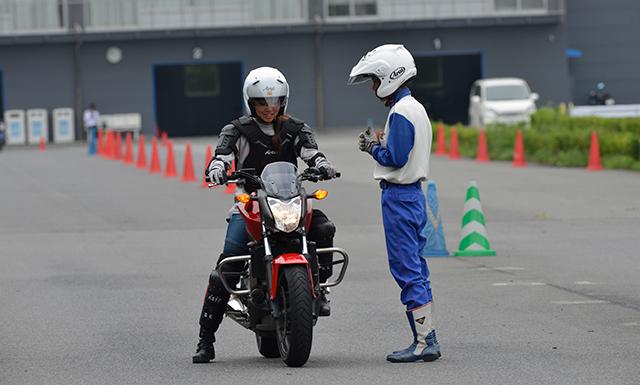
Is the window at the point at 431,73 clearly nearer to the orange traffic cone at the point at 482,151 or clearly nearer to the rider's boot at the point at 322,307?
the orange traffic cone at the point at 482,151

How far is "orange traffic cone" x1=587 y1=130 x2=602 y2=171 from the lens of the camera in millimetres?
28578

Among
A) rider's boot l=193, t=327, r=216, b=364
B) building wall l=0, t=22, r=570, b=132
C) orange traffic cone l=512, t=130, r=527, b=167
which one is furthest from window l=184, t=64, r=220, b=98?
rider's boot l=193, t=327, r=216, b=364

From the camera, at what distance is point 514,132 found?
34125mm

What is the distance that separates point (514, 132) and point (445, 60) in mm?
26334

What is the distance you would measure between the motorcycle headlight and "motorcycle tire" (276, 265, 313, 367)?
0.24m

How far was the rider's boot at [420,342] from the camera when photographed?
345 inches

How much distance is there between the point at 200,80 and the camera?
5953 cm

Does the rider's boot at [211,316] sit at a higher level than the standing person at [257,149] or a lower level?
lower

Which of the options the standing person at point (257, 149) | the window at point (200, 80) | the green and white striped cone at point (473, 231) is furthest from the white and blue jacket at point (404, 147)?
the window at point (200, 80)

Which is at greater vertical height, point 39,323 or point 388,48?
point 388,48

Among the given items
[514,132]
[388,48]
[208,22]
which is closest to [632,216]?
[388,48]

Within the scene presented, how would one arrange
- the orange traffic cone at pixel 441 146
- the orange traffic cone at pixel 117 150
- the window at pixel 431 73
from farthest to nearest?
the window at pixel 431 73 → the orange traffic cone at pixel 117 150 → the orange traffic cone at pixel 441 146

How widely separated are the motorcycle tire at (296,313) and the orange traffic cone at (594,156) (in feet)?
68.3

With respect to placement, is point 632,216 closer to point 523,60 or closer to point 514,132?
point 514,132
